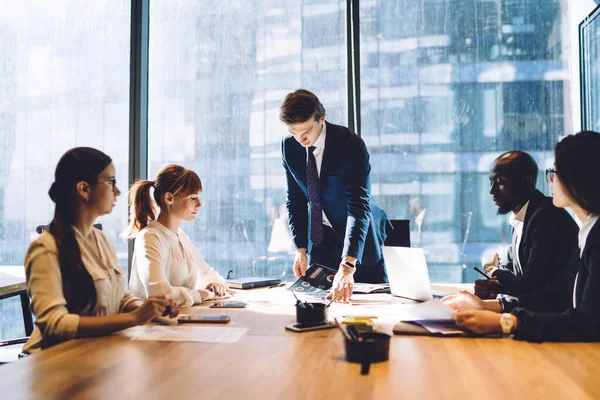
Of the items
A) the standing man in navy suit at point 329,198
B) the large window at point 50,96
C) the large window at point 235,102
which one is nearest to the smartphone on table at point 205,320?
the standing man in navy suit at point 329,198

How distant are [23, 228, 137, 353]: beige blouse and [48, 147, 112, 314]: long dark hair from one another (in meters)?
0.02

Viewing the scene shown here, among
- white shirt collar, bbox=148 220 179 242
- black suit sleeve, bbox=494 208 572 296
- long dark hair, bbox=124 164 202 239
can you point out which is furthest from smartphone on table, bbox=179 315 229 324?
black suit sleeve, bbox=494 208 572 296

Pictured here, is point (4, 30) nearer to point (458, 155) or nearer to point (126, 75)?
point (126, 75)

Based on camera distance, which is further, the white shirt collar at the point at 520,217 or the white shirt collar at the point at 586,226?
the white shirt collar at the point at 520,217

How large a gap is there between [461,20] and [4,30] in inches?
132

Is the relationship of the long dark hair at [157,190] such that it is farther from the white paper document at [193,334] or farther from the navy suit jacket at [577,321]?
the navy suit jacket at [577,321]

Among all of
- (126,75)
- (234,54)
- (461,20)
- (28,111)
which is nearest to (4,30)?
(28,111)

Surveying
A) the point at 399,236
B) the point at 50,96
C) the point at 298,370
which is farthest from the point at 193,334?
the point at 50,96

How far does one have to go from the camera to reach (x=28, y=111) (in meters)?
3.88

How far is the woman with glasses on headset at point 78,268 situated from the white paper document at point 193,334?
0.06 m

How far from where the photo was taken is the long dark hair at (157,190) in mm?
2299

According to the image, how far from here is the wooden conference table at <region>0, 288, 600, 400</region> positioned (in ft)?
3.55

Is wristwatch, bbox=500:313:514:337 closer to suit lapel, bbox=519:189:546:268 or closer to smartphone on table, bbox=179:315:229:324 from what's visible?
suit lapel, bbox=519:189:546:268

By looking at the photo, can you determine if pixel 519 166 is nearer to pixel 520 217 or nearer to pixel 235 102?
pixel 520 217
